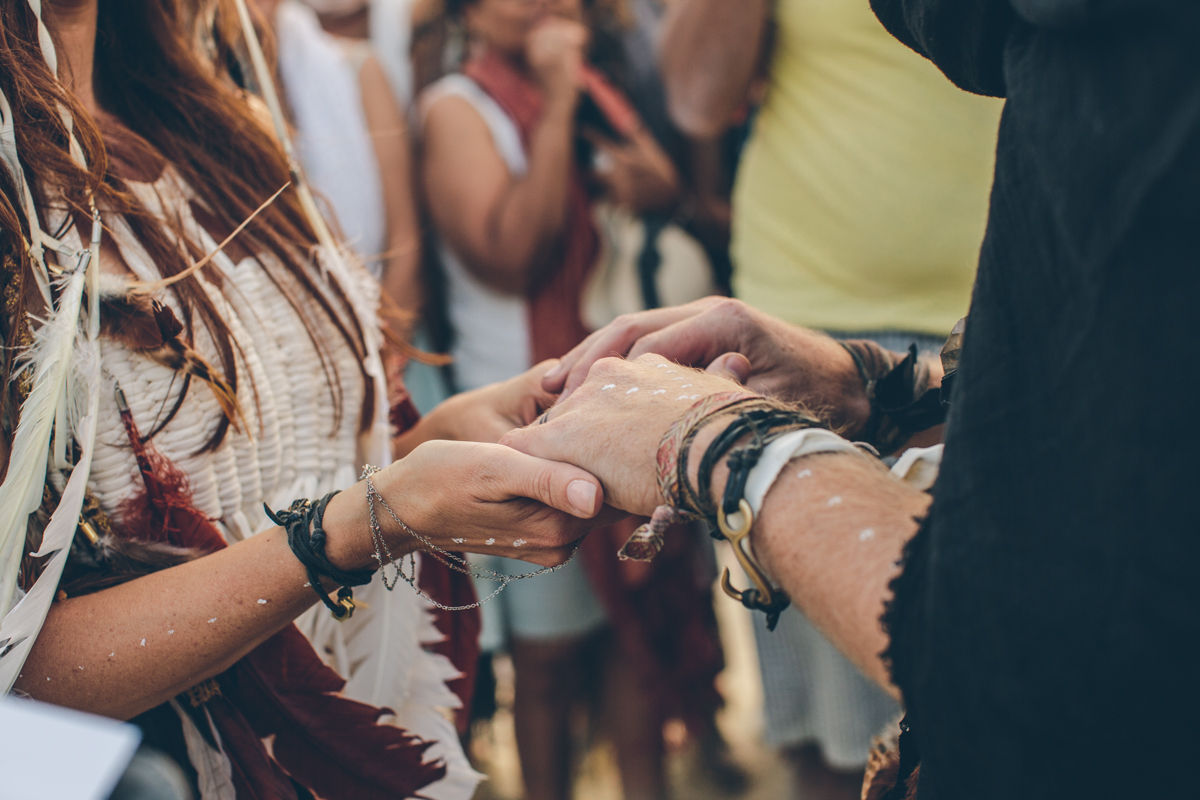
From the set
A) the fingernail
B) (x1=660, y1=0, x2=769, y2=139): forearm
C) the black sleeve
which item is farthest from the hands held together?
(x1=660, y1=0, x2=769, y2=139): forearm

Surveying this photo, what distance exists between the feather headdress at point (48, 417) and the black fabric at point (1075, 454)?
0.80 m

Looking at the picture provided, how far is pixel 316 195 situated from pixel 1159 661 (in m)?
1.28

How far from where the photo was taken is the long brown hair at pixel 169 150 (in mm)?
905

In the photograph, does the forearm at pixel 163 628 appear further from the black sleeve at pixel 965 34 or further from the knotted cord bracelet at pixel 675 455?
the black sleeve at pixel 965 34

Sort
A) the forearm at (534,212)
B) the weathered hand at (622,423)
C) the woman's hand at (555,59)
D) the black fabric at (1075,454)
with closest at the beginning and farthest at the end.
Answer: the black fabric at (1075,454), the weathered hand at (622,423), the forearm at (534,212), the woman's hand at (555,59)

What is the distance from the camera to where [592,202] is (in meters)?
2.40

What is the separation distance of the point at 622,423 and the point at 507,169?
153 cm

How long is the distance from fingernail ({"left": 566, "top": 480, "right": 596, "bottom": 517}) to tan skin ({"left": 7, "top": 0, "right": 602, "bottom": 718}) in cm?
2

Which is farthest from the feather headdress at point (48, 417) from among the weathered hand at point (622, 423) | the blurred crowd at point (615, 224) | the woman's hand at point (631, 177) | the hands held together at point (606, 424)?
the woman's hand at point (631, 177)

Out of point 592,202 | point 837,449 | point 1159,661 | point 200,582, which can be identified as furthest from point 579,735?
point 1159,661

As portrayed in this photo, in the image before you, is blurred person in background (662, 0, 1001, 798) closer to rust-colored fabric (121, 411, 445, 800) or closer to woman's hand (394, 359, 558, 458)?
woman's hand (394, 359, 558, 458)

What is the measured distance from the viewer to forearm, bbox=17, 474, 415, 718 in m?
0.89

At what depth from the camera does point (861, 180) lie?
1.71 meters

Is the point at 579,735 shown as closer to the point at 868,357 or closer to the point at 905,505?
the point at 868,357
